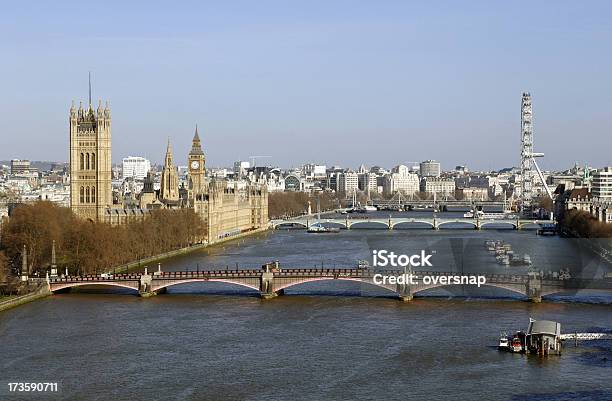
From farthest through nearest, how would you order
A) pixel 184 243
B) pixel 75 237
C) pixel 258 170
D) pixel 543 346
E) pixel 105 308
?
pixel 258 170 → pixel 184 243 → pixel 75 237 → pixel 105 308 → pixel 543 346

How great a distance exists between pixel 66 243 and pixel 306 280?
10963mm

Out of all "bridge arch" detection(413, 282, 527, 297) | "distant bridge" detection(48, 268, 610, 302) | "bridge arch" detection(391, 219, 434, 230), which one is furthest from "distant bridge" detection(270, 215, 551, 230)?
"bridge arch" detection(413, 282, 527, 297)

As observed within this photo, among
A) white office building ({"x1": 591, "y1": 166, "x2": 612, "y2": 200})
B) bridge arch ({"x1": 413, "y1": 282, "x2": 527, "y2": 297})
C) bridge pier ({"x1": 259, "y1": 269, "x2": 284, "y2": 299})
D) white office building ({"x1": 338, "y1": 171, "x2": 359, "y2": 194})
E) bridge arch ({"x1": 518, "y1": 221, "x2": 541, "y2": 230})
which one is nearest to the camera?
bridge arch ({"x1": 413, "y1": 282, "x2": 527, "y2": 297})

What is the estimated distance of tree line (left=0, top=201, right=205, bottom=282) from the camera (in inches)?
1463

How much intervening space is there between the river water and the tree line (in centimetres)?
363

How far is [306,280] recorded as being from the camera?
31.7 meters

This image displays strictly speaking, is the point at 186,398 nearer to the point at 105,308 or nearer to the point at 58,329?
the point at 58,329

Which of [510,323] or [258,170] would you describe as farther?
[258,170]

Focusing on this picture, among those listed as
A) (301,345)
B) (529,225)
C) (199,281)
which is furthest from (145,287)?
(529,225)

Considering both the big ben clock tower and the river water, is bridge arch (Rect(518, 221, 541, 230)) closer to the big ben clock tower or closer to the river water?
the big ben clock tower

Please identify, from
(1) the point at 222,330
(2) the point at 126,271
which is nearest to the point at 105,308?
(1) the point at 222,330

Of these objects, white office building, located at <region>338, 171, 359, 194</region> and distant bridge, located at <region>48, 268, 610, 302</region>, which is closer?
distant bridge, located at <region>48, 268, 610, 302</region>

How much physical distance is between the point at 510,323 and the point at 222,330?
22.8ft

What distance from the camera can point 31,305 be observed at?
30.6 m
